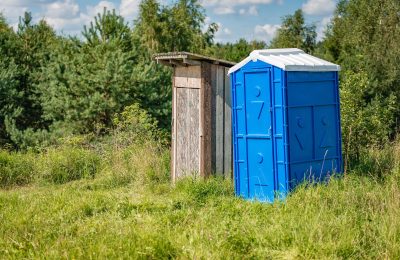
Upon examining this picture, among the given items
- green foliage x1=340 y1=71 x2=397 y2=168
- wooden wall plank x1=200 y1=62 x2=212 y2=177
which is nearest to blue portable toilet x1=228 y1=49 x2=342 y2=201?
wooden wall plank x1=200 y1=62 x2=212 y2=177

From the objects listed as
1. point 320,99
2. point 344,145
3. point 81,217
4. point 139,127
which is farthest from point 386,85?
point 81,217

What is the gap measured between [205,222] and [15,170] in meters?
5.61

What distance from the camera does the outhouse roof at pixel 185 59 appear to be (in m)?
9.77

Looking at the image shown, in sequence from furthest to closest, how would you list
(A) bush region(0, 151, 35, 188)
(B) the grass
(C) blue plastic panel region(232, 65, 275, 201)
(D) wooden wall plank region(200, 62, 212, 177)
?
(A) bush region(0, 151, 35, 188) → (D) wooden wall plank region(200, 62, 212, 177) → (C) blue plastic panel region(232, 65, 275, 201) → (B) the grass

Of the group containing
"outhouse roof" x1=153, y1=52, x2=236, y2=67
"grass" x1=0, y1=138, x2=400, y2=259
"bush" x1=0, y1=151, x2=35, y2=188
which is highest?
"outhouse roof" x1=153, y1=52, x2=236, y2=67

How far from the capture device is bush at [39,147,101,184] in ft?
36.4

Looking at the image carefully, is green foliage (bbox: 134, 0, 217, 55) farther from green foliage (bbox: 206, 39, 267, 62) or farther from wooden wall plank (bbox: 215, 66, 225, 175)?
wooden wall plank (bbox: 215, 66, 225, 175)

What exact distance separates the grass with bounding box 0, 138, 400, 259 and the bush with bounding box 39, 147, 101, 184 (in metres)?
0.84

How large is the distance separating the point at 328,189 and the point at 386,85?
11.5m

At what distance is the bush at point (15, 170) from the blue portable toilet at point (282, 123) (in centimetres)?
459

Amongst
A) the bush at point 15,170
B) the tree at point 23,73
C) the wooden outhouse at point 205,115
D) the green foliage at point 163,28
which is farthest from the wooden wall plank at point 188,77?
the green foliage at point 163,28

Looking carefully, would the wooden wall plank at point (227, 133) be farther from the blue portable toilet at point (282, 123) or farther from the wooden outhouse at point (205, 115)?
the blue portable toilet at point (282, 123)

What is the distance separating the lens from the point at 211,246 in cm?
589

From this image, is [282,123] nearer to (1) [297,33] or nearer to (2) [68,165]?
(2) [68,165]
